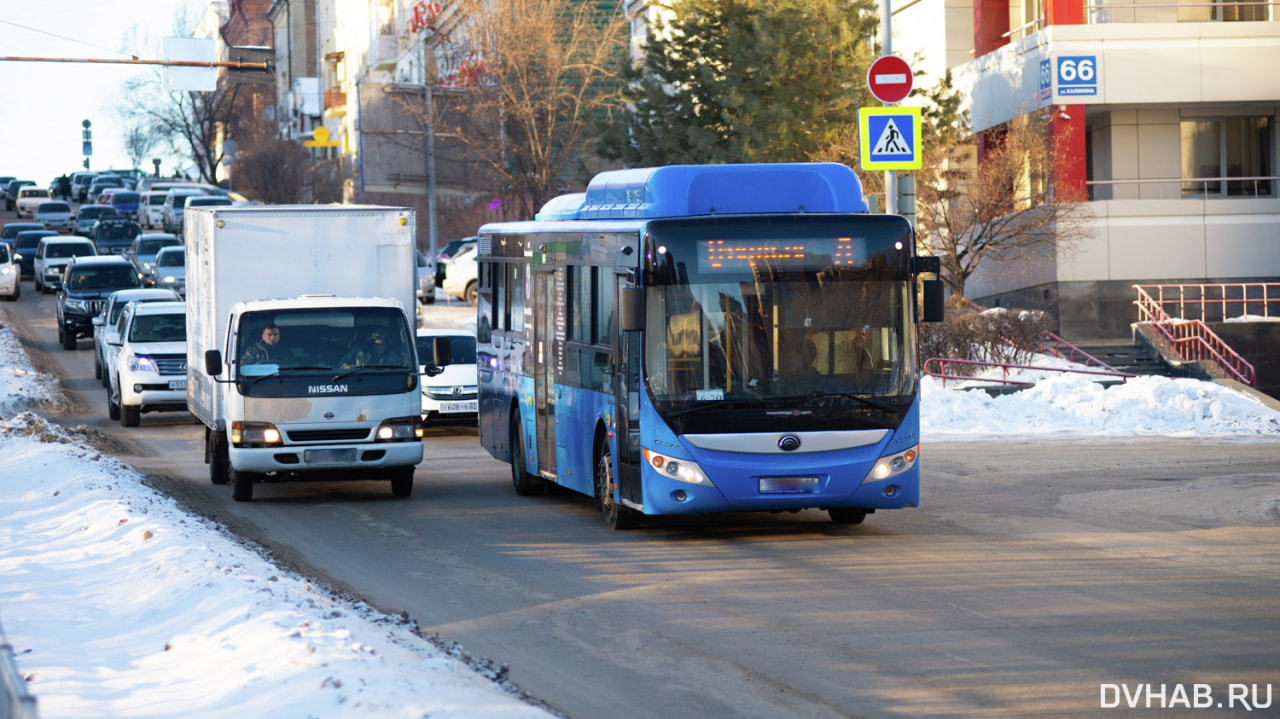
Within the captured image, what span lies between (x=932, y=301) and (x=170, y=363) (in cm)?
1587

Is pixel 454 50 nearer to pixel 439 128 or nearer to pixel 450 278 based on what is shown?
pixel 439 128

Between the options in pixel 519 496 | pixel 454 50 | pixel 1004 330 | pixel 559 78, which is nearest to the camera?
pixel 519 496

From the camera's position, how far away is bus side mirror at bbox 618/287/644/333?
1230 cm

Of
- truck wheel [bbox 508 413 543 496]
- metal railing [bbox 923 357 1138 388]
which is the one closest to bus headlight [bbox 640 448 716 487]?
truck wheel [bbox 508 413 543 496]

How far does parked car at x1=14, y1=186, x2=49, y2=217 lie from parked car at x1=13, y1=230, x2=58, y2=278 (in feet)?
112

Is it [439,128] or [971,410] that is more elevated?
[439,128]

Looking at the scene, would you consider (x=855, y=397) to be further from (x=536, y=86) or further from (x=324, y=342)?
(x=536, y=86)

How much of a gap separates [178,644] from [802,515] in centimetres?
739

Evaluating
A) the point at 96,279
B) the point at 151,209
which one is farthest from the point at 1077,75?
the point at 151,209

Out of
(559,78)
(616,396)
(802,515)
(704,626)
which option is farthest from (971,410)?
(559,78)

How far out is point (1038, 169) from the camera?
34.7 metres

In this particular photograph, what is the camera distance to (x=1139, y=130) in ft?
131

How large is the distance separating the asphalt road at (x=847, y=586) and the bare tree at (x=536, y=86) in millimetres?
26506

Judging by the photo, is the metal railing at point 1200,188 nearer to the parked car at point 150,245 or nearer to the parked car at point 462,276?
the parked car at point 462,276
